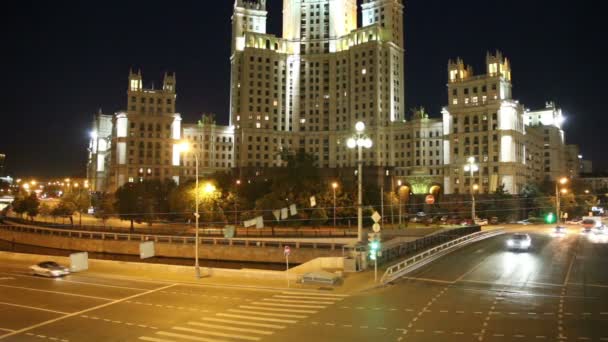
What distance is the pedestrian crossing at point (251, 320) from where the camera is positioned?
21.0 meters

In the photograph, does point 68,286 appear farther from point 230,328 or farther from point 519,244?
point 519,244

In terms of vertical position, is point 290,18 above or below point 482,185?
above

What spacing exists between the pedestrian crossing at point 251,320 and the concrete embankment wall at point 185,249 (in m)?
25.1

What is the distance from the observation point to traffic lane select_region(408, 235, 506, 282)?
35844mm

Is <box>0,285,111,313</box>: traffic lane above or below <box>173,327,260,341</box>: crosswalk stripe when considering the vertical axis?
below

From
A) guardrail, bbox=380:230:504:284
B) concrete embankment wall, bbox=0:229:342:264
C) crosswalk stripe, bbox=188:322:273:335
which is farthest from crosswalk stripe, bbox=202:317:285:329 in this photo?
concrete embankment wall, bbox=0:229:342:264

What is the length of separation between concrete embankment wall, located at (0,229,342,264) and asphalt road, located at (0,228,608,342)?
20.5 metres

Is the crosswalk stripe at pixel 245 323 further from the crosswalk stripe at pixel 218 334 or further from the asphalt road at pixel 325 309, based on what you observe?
the crosswalk stripe at pixel 218 334

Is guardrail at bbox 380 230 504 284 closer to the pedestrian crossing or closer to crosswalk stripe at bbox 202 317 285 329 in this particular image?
the pedestrian crossing

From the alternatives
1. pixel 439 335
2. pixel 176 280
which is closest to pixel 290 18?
pixel 176 280

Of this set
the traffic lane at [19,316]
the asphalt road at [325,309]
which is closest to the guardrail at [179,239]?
the asphalt road at [325,309]

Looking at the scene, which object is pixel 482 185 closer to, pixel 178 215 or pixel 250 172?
pixel 250 172

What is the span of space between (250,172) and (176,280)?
369 ft

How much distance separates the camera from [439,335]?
20.5 metres
